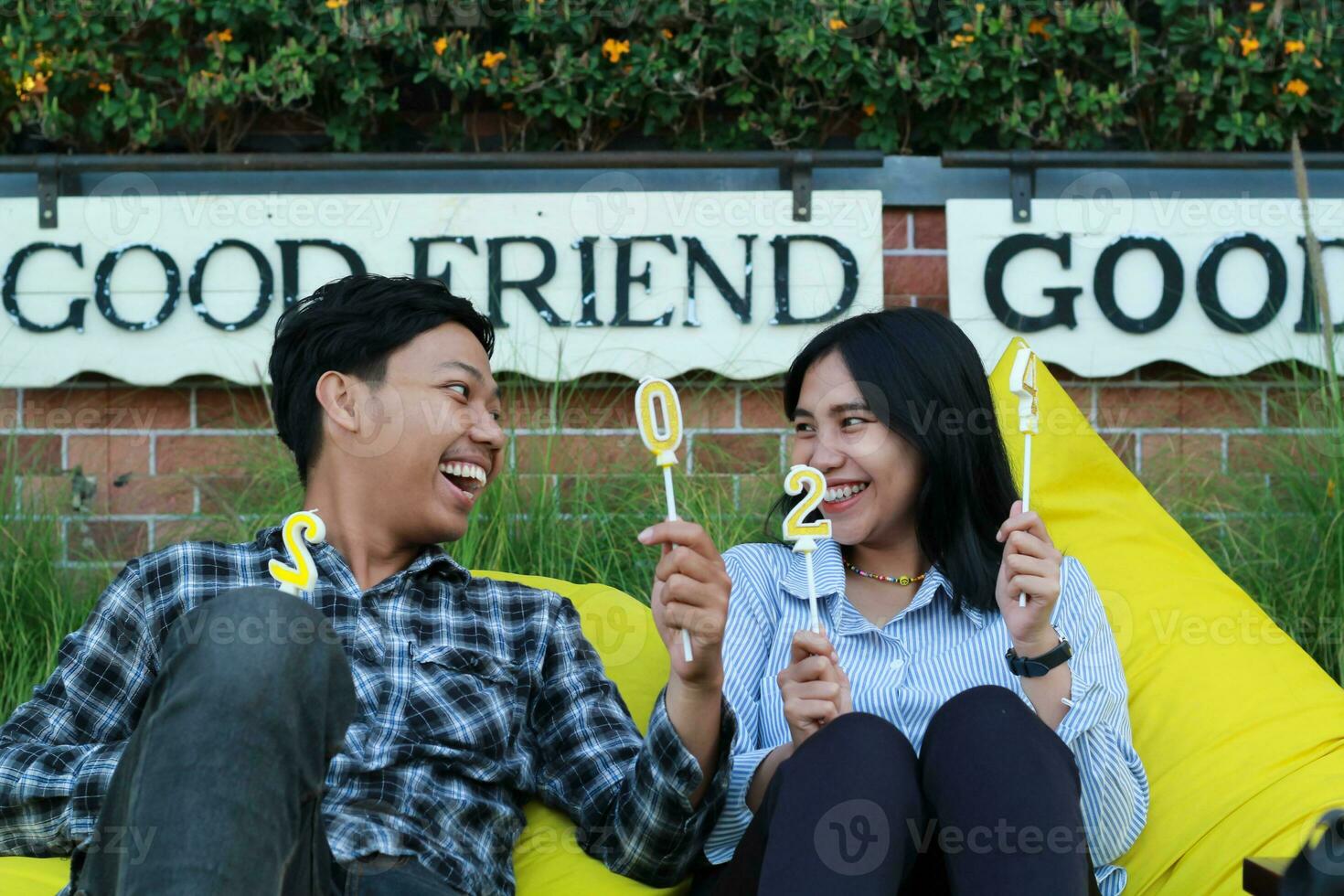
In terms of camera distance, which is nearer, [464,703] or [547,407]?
[464,703]

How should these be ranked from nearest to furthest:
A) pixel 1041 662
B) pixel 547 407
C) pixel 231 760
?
pixel 231 760 → pixel 1041 662 → pixel 547 407

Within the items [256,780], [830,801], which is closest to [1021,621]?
[830,801]

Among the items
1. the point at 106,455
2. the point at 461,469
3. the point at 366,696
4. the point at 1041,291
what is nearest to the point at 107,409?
the point at 106,455

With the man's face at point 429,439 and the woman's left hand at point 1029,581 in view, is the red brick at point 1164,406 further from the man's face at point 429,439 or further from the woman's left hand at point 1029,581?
the man's face at point 429,439

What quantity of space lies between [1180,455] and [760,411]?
2.92ft

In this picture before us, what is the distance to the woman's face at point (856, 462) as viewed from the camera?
195 cm

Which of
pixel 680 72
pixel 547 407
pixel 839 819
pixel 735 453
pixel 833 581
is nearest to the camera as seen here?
pixel 839 819

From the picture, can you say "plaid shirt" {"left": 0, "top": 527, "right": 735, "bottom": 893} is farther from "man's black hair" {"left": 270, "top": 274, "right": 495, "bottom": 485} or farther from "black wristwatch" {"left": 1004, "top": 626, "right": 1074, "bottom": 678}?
"black wristwatch" {"left": 1004, "top": 626, "right": 1074, "bottom": 678}

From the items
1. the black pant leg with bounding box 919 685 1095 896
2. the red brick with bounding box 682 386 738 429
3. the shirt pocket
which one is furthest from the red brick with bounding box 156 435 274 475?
the black pant leg with bounding box 919 685 1095 896

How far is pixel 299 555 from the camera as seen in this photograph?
4.86 feet

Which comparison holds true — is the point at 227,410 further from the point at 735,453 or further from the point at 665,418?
the point at 665,418

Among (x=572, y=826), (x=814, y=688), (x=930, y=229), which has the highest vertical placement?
(x=930, y=229)

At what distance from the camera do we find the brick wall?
121 inches

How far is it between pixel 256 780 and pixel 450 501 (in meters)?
0.71
